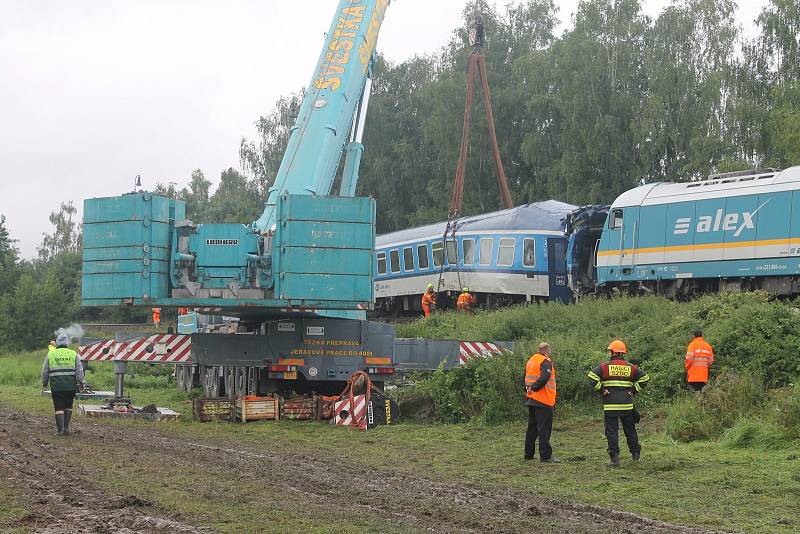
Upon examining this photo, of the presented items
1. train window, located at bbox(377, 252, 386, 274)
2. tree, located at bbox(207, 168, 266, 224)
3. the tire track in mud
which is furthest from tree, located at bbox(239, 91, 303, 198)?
the tire track in mud

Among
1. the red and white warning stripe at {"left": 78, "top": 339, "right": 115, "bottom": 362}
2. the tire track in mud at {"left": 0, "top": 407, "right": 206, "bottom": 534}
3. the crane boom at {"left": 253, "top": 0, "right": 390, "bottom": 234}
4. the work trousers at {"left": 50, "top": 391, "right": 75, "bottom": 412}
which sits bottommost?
the tire track in mud at {"left": 0, "top": 407, "right": 206, "bottom": 534}

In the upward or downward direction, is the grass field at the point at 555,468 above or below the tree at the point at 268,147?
below

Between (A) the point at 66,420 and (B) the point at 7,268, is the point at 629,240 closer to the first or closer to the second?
(A) the point at 66,420

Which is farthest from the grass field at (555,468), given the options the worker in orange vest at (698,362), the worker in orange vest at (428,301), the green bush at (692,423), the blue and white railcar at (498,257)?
the worker in orange vest at (428,301)

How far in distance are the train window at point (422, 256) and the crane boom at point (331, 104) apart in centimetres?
1363

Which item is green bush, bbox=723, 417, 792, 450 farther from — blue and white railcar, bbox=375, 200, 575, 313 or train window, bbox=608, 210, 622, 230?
blue and white railcar, bbox=375, 200, 575, 313

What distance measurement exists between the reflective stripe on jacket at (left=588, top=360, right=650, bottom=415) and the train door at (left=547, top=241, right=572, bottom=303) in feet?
55.9

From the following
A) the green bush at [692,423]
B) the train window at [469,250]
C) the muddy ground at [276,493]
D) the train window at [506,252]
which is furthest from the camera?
the train window at [469,250]

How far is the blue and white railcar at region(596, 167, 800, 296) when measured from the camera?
22.4m

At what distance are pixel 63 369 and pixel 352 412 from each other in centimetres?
444

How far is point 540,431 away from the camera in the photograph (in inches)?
500

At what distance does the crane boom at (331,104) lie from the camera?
1905cm

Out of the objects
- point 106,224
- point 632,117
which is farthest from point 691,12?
point 106,224

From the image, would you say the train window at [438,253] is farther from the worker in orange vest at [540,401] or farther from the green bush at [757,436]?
the worker in orange vest at [540,401]
